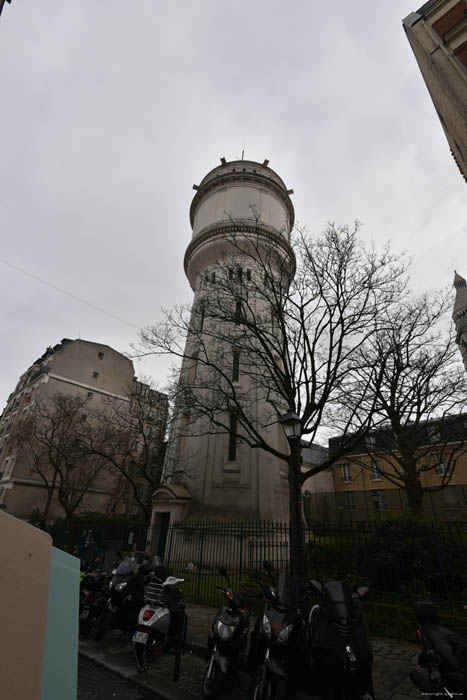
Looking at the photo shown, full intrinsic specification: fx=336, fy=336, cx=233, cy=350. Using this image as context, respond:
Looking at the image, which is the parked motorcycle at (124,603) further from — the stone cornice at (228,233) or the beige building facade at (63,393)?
the beige building facade at (63,393)

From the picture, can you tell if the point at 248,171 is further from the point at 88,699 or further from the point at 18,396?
the point at 18,396

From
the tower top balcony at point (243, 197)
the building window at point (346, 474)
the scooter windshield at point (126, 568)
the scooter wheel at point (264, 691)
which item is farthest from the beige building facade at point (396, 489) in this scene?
the scooter wheel at point (264, 691)

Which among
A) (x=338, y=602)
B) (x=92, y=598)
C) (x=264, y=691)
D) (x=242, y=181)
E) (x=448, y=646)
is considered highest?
(x=242, y=181)

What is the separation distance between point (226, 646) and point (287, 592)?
1.07 m

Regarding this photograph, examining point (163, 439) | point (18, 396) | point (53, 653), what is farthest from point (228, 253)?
point (18, 396)

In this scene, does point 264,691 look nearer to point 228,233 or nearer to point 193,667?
point 193,667

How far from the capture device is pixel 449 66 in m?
7.88

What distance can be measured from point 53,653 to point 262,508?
1561cm

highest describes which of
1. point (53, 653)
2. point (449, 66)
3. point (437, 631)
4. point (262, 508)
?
point (449, 66)

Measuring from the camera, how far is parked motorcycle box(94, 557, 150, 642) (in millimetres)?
6312

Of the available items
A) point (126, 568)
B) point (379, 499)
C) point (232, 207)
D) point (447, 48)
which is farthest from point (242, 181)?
point (379, 499)

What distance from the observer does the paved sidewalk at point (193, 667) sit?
14.6 feet

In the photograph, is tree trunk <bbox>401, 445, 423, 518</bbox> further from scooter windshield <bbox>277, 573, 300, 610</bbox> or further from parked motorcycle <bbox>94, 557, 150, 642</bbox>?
parked motorcycle <bbox>94, 557, 150, 642</bbox>

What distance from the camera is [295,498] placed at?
9.25 meters
